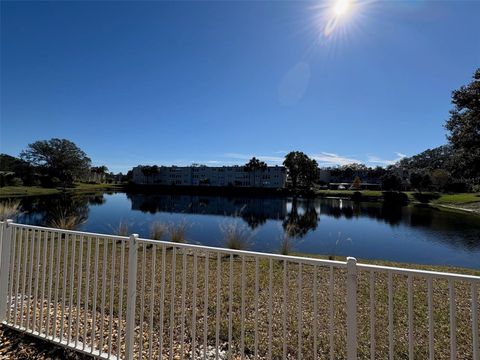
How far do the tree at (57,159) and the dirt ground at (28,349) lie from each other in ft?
173

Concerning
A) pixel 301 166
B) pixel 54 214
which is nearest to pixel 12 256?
pixel 54 214

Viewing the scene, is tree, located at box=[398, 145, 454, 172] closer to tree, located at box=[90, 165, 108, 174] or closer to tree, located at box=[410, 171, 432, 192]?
tree, located at box=[410, 171, 432, 192]

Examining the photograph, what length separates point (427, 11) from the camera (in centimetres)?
585

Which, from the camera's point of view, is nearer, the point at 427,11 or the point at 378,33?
the point at 427,11

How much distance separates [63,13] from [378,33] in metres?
6.96

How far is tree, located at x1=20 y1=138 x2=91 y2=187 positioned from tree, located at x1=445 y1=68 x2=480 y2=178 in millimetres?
51897

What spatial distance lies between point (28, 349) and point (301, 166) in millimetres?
50141

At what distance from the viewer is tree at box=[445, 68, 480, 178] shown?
10.5 m

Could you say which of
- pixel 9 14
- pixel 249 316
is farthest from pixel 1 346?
pixel 9 14

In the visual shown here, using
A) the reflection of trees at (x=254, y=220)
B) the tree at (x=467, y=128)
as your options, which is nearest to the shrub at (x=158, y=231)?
the reflection of trees at (x=254, y=220)

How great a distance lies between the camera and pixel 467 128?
10.9 m

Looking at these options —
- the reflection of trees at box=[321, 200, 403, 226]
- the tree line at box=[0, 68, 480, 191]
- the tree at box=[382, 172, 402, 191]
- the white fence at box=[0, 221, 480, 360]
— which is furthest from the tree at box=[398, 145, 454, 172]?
the white fence at box=[0, 221, 480, 360]

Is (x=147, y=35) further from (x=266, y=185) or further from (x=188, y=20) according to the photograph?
(x=266, y=185)

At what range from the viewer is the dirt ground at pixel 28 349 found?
2.16 metres
